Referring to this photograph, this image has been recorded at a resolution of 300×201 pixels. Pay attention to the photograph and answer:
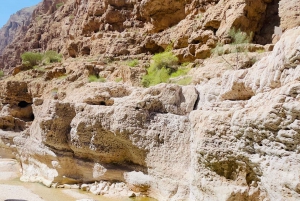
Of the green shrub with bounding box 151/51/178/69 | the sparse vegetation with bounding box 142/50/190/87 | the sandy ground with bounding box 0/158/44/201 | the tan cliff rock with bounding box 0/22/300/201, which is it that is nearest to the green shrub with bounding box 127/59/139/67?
the sparse vegetation with bounding box 142/50/190/87

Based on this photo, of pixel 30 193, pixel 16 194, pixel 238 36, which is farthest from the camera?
pixel 238 36

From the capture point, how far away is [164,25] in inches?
862

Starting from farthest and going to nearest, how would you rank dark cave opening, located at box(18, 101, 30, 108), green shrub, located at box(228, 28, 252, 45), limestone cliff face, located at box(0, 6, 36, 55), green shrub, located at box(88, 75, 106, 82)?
limestone cliff face, located at box(0, 6, 36, 55)
dark cave opening, located at box(18, 101, 30, 108)
green shrub, located at box(88, 75, 106, 82)
green shrub, located at box(228, 28, 252, 45)

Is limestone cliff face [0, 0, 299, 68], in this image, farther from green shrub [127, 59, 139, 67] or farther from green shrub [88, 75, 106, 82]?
green shrub [88, 75, 106, 82]

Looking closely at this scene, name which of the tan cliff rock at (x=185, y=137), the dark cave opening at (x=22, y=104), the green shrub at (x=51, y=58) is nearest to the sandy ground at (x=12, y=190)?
the tan cliff rock at (x=185, y=137)

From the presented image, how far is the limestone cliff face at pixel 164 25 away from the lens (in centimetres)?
1473

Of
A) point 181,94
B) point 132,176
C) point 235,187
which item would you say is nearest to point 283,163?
point 235,187

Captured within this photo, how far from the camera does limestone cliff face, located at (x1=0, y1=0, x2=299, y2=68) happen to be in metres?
14.7

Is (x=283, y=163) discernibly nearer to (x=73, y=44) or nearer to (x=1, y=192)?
(x=1, y=192)

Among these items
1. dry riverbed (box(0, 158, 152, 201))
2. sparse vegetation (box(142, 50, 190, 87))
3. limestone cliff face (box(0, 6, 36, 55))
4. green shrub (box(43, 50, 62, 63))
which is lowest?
dry riverbed (box(0, 158, 152, 201))

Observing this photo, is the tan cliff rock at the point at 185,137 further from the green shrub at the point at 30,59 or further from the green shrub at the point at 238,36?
the green shrub at the point at 30,59

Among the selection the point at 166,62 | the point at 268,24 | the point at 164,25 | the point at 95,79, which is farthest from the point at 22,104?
the point at 268,24

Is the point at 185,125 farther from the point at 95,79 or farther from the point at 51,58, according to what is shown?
the point at 51,58

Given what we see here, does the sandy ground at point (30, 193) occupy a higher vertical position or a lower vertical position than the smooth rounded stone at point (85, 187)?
higher
